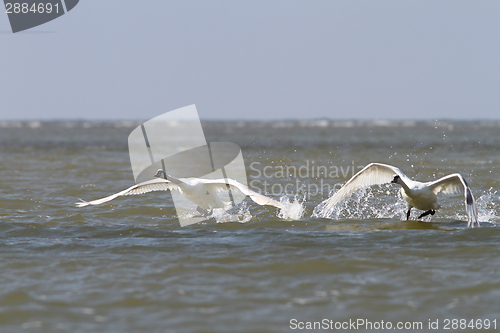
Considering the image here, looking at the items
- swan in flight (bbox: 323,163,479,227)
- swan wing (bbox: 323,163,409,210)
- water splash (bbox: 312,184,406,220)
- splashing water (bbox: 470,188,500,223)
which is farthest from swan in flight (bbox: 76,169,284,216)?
splashing water (bbox: 470,188,500,223)

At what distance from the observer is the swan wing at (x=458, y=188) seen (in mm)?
9797

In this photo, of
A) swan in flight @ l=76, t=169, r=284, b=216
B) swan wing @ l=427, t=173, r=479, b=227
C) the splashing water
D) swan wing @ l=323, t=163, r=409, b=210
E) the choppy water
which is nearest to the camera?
the choppy water

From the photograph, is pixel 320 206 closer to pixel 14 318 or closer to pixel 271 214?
pixel 271 214

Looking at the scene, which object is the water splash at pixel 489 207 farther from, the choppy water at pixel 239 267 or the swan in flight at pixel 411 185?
the swan in flight at pixel 411 185

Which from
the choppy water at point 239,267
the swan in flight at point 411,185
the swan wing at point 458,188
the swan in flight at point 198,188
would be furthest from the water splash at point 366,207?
the swan in flight at point 198,188

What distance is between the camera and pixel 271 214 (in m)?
12.2

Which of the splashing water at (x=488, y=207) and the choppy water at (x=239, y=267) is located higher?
the choppy water at (x=239, y=267)

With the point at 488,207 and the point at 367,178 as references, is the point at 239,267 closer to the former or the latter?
the point at 367,178

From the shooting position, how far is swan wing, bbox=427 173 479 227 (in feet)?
32.1

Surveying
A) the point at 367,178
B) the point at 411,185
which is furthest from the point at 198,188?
the point at 411,185

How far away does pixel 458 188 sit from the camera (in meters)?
10.9

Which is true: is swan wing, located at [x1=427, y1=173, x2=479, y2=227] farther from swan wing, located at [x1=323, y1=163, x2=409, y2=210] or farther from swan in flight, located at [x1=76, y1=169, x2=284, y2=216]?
swan in flight, located at [x1=76, y1=169, x2=284, y2=216]

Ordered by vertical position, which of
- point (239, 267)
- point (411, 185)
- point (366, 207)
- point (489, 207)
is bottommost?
point (489, 207)

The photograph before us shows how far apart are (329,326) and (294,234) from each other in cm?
401
